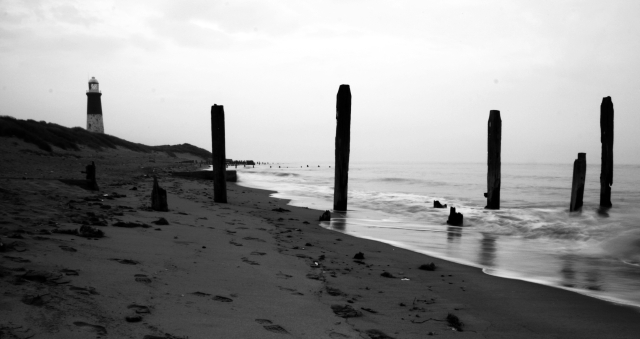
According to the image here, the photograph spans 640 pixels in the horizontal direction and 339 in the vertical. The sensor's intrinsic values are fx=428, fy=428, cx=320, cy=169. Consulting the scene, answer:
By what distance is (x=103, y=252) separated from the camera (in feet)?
11.9

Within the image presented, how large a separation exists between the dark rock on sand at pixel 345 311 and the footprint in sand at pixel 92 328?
60.2 inches

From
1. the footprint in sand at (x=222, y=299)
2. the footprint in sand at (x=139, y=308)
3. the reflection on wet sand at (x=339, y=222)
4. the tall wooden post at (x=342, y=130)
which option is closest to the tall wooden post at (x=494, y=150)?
the tall wooden post at (x=342, y=130)

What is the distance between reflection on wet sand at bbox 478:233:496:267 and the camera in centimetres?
574

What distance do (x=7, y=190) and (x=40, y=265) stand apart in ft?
13.0

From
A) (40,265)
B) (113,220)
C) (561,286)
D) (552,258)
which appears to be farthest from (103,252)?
(552,258)

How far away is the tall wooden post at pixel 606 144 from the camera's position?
1297 cm

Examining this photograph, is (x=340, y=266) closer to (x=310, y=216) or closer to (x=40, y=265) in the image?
(x=40, y=265)

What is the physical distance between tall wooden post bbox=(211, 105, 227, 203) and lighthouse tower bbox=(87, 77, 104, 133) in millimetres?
50999

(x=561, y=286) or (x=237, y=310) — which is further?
(x=561, y=286)

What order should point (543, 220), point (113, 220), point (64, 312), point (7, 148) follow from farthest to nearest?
point (7, 148) → point (543, 220) → point (113, 220) → point (64, 312)

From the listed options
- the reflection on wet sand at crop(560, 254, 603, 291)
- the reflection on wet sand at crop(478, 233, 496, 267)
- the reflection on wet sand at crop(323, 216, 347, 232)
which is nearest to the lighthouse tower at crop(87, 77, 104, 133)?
the reflection on wet sand at crop(323, 216, 347, 232)

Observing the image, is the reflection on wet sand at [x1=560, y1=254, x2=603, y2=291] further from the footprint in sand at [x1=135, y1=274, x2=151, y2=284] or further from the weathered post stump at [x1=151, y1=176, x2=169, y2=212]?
the weathered post stump at [x1=151, y1=176, x2=169, y2=212]

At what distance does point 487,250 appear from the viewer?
6.70m

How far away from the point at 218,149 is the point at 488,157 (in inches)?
290
